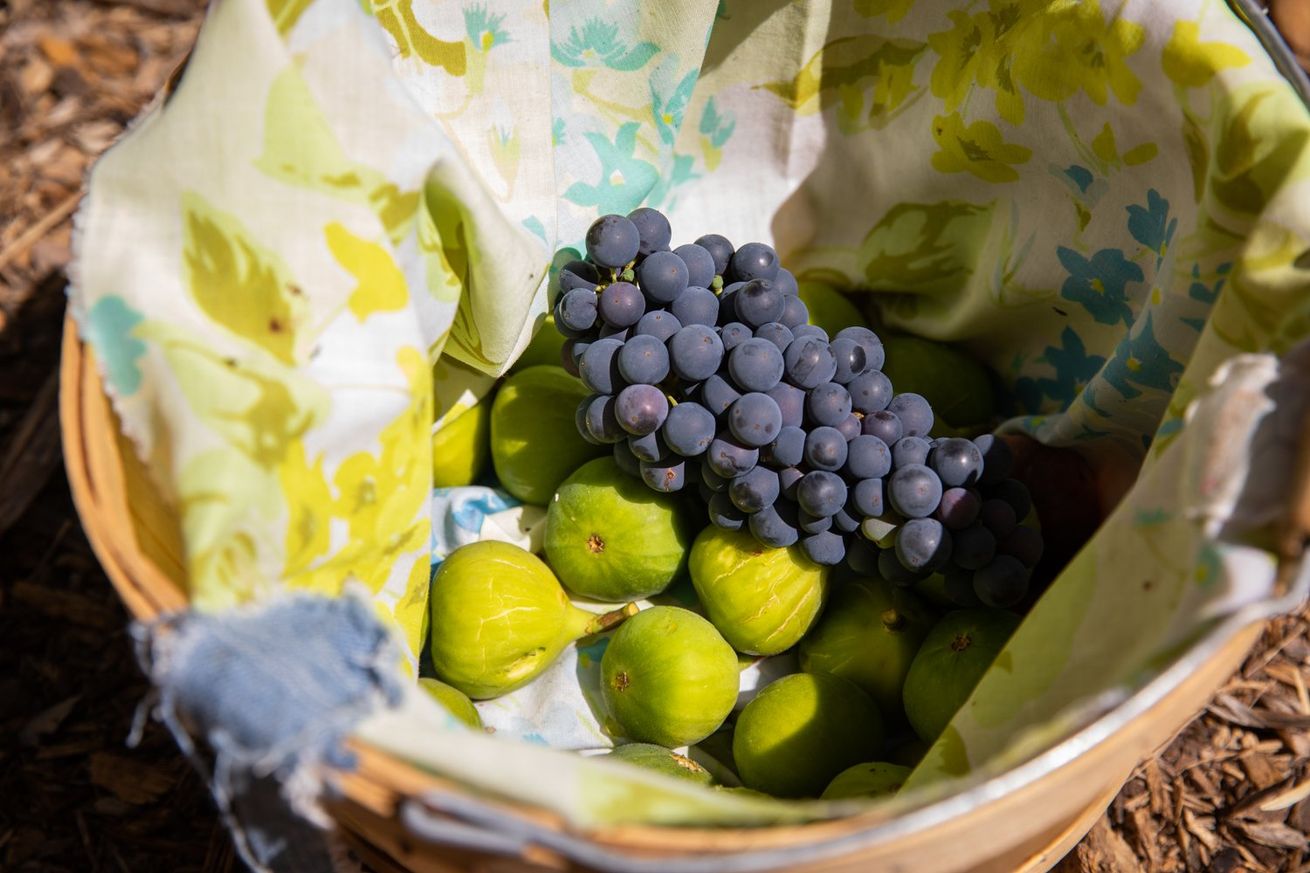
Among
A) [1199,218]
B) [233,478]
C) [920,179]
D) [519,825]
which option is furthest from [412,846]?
[920,179]

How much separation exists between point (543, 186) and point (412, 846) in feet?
2.25

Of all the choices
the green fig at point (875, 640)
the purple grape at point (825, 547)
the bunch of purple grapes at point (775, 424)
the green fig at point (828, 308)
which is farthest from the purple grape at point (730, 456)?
the green fig at point (828, 308)

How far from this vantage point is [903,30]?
1.19 meters

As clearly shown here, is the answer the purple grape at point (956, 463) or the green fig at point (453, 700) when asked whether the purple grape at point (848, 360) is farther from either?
the green fig at point (453, 700)

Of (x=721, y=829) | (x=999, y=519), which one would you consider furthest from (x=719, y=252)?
(x=721, y=829)

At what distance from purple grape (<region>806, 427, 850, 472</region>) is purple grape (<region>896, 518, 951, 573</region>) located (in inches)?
3.4

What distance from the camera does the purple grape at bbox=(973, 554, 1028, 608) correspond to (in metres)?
0.99

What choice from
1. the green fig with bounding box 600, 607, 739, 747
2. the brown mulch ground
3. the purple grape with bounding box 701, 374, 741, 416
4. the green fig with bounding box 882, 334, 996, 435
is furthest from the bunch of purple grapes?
the brown mulch ground

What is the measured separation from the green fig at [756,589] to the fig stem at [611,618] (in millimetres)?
90

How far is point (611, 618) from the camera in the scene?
1156 millimetres

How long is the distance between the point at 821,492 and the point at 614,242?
30 cm

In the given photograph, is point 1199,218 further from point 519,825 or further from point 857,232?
point 519,825

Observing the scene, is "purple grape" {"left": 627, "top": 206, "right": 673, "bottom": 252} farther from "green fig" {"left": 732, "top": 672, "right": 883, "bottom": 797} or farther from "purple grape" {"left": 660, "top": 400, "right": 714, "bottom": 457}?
"green fig" {"left": 732, "top": 672, "right": 883, "bottom": 797}

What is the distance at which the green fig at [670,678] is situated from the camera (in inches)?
40.5
